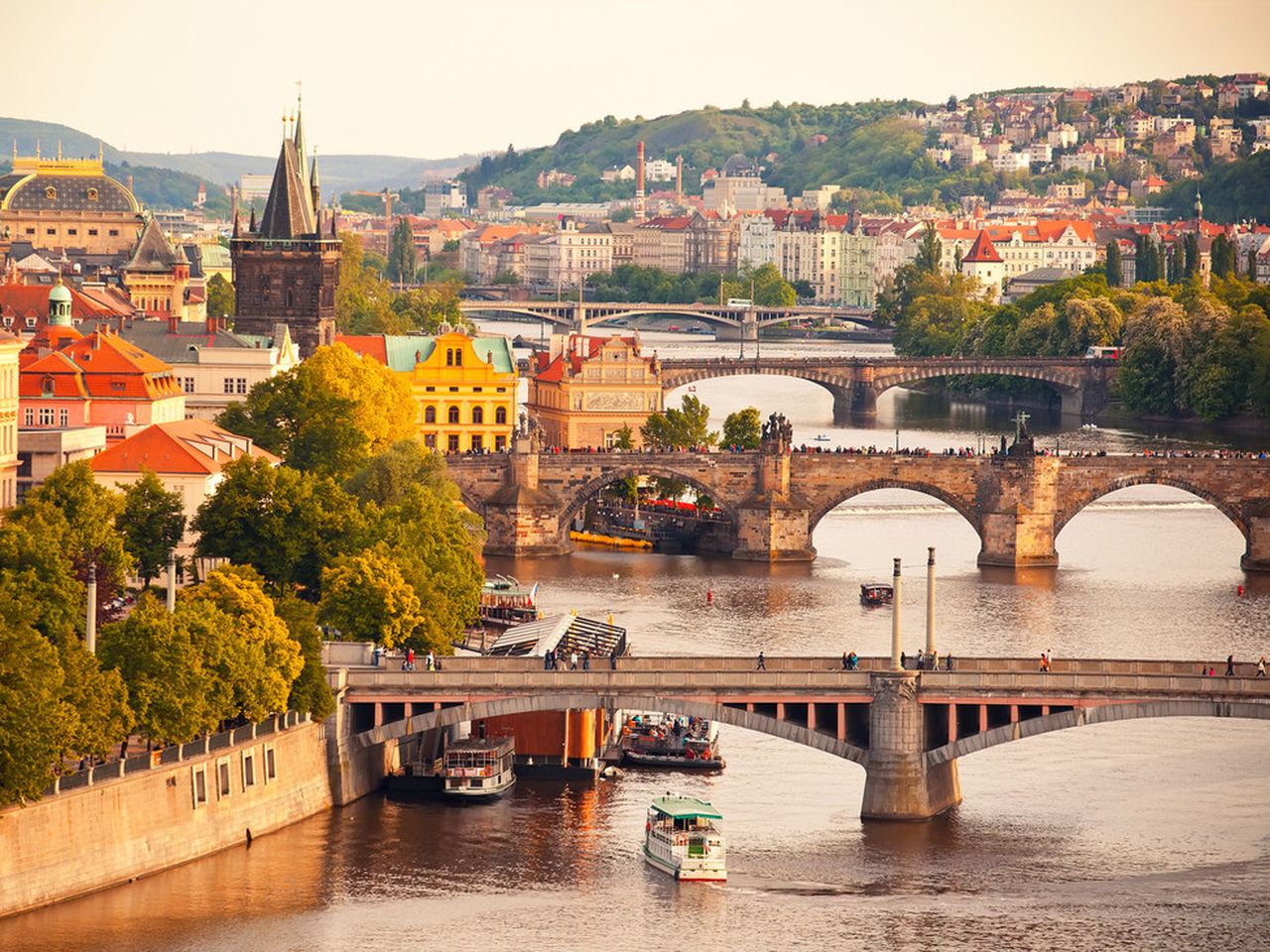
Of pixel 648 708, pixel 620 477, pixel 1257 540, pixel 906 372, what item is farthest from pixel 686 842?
pixel 906 372

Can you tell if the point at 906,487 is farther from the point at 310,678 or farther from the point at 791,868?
the point at 791,868

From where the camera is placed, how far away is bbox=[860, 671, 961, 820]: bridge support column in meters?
59.6

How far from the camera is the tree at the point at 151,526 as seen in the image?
73000mm

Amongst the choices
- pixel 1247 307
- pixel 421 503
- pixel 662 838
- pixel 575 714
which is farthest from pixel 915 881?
pixel 1247 307

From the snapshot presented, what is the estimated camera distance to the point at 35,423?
8506cm

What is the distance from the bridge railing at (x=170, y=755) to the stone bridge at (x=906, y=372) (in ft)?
261

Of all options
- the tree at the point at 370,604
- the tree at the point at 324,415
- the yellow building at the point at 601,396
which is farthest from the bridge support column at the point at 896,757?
the yellow building at the point at 601,396

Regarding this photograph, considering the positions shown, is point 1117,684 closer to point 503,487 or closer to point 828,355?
point 503,487

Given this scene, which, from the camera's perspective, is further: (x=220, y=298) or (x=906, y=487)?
(x=220, y=298)

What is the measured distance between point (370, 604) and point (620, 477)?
37734mm

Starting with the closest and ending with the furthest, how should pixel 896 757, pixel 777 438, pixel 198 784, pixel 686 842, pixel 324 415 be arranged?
pixel 198 784
pixel 686 842
pixel 896 757
pixel 324 415
pixel 777 438

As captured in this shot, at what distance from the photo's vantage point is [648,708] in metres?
60.1

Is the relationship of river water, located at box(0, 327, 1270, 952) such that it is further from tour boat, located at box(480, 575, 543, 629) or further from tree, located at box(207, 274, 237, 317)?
tree, located at box(207, 274, 237, 317)

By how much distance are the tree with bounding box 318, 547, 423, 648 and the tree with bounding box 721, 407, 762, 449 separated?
44.5 m
